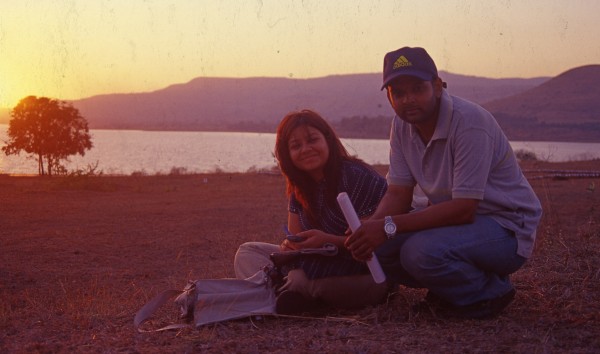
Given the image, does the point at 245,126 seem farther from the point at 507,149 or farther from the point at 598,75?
the point at 507,149

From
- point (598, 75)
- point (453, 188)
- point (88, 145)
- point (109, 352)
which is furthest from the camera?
point (598, 75)

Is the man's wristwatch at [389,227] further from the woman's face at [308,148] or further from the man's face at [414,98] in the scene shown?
the woman's face at [308,148]

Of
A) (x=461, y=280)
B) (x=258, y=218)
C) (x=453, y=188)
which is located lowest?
(x=258, y=218)

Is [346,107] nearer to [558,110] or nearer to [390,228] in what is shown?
[558,110]

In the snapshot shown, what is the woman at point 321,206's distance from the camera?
13.1 feet

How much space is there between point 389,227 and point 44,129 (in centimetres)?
2670

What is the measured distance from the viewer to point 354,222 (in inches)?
145

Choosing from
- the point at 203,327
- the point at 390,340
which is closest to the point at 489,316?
the point at 390,340

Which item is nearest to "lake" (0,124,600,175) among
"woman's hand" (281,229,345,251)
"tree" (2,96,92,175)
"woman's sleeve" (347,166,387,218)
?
"tree" (2,96,92,175)

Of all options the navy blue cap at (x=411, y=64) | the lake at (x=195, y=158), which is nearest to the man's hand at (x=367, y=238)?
the navy blue cap at (x=411, y=64)

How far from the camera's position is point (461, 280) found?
3615mm

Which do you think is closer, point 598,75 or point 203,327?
point 203,327

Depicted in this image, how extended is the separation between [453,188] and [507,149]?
383 millimetres

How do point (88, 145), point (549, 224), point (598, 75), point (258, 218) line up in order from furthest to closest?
point (598, 75) → point (88, 145) → point (258, 218) → point (549, 224)
